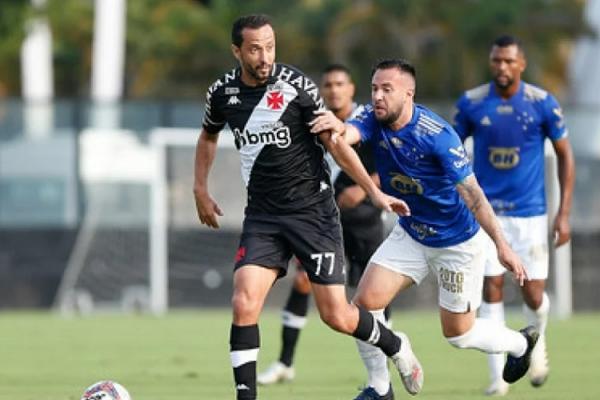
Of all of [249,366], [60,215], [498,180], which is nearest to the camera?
[249,366]

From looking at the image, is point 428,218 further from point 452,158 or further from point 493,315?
point 493,315

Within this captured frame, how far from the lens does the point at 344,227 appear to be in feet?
45.4

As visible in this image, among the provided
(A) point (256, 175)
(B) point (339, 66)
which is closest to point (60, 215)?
(B) point (339, 66)

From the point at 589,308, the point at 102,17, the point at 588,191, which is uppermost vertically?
the point at 102,17

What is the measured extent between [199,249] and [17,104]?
435 centimetres

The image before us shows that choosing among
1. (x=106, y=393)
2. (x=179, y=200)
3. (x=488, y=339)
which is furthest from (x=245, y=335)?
(x=179, y=200)

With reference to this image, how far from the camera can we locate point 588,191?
81.1ft

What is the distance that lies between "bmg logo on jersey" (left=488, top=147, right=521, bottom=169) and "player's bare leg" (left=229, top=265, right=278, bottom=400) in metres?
3.45

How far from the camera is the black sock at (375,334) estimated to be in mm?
10367

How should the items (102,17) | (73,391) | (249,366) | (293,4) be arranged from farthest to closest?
1. (293,4)
2. (102,17)
3. (73,391)
4. (249,366)

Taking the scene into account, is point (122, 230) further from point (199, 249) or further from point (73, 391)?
point (73, 391)

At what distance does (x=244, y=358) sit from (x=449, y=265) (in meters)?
1.71

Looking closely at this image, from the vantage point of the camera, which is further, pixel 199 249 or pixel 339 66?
pixel 199 249

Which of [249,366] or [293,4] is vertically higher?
[293,4]
